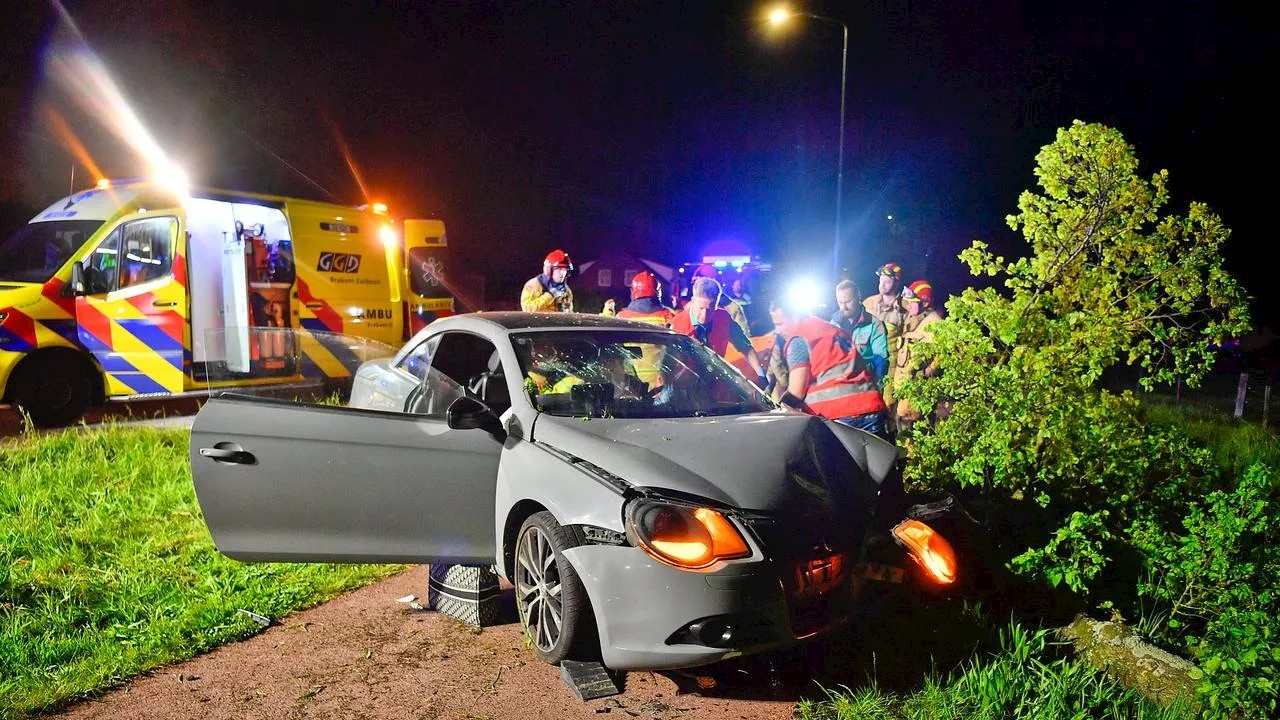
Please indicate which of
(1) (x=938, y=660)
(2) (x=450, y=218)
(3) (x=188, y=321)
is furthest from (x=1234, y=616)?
(2) (x=450, y=218)

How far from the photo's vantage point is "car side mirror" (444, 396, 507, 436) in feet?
11.3

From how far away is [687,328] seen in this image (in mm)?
6609

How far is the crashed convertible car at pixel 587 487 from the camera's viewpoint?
2.84 meters

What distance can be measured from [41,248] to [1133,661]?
9757 mm

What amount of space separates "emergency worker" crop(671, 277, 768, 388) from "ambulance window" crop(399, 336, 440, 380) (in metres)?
2.19

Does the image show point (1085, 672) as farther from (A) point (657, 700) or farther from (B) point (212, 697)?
(B) point (212, 697)

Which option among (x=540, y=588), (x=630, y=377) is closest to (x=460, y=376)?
(x=630, y=377)

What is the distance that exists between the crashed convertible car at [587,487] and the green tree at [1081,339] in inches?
28.9

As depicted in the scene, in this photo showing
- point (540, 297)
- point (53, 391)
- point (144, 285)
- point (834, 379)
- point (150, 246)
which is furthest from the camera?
point (150, 246)

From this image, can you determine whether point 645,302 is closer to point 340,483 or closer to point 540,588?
point 340,483

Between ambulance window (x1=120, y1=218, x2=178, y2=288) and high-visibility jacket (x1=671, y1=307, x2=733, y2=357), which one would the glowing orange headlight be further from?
ambulance window (x1=120, y1=218, x2=178, y2=288)

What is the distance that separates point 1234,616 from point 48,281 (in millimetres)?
9476

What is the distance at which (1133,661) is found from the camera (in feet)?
10.5

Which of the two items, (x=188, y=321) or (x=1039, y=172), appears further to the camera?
(x=188, y=321)
